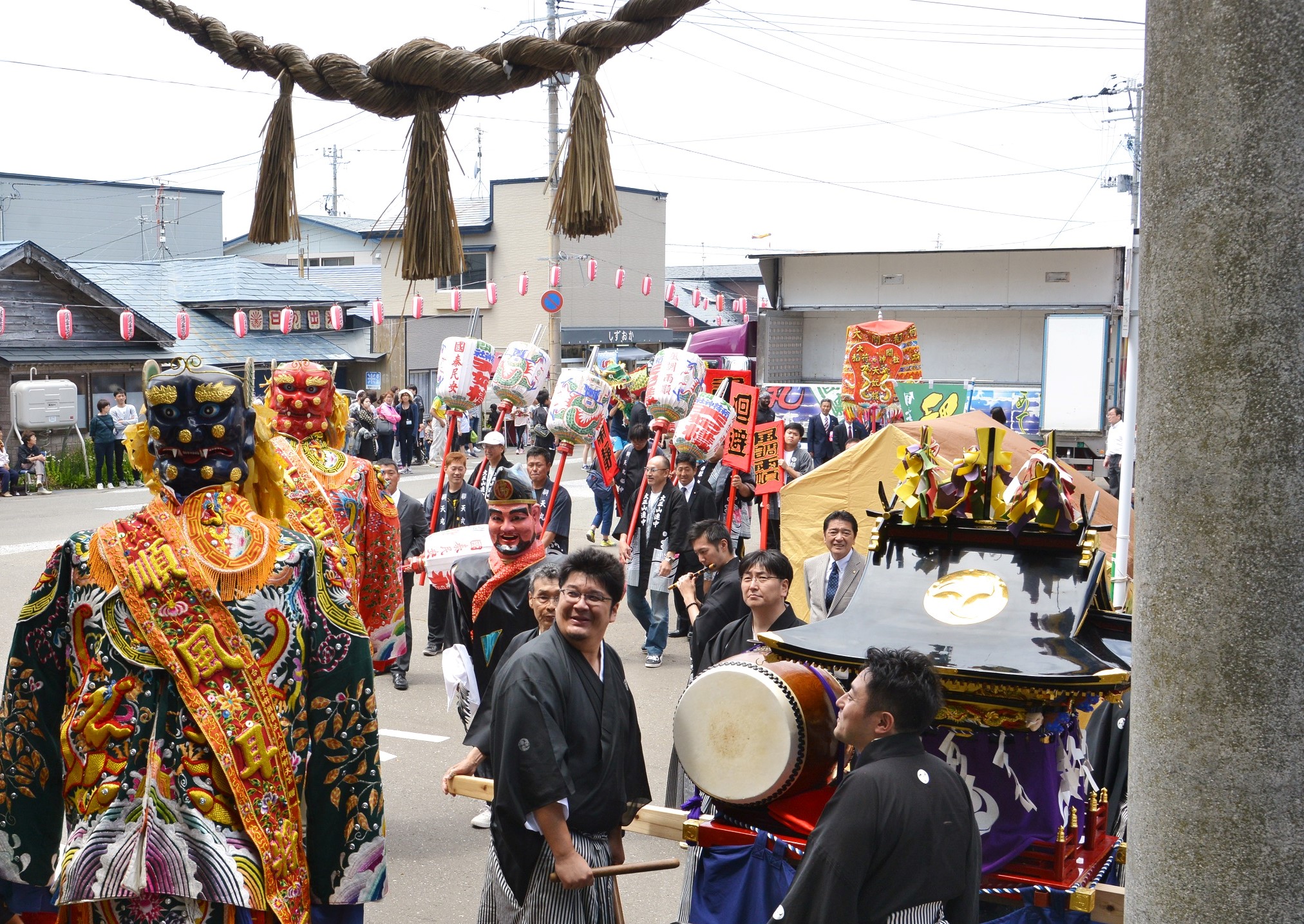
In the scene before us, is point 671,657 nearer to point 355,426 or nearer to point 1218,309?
point 1218,309

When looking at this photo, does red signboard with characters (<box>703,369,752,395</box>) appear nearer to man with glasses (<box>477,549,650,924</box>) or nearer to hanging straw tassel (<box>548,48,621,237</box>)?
man with glasses (<box>477,549,650,924</box>)

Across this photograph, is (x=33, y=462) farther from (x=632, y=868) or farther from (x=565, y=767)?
(x=632, y=868)

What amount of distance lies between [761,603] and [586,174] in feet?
9.05

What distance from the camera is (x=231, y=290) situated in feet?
89.1

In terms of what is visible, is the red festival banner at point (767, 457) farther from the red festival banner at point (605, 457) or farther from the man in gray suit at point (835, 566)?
the red festival banner at point (605, 457)

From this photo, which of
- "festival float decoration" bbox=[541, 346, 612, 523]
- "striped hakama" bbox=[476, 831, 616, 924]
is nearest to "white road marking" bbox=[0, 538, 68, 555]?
"festival float decoration" bbox=[541, 346, 612, 523]

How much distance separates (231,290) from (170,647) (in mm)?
26201

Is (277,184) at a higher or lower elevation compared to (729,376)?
higher

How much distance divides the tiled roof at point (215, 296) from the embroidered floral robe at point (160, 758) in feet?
75.7

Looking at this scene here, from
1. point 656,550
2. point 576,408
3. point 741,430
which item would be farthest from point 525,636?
point 576,408

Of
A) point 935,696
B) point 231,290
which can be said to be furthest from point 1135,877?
point 231,290

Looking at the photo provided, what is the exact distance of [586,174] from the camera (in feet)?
7.43

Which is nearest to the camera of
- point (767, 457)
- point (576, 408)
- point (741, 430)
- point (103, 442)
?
point (741, 430)

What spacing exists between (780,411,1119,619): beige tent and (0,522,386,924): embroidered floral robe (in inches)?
253
